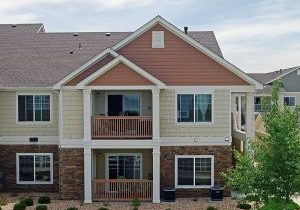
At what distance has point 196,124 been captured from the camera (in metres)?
24.5

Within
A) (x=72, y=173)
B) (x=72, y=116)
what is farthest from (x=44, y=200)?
(x=72, y=116)

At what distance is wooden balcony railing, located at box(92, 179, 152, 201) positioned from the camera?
23938 mm

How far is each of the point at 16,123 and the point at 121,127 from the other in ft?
19.2

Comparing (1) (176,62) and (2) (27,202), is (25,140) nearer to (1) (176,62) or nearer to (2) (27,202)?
(2) (27,202)

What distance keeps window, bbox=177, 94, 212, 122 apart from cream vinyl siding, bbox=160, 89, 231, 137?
0.23 m

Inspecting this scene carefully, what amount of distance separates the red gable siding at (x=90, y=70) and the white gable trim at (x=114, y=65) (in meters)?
0.49

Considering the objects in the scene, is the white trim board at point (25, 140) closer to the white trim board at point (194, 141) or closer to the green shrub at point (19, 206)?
the green shrub at point (19, 206)

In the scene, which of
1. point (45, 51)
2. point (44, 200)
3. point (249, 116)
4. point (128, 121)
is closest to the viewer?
point (44, 200)

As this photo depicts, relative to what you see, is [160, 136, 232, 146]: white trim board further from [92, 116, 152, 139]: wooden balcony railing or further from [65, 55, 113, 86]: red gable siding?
[65, 55, 113, 86]: red gable siding

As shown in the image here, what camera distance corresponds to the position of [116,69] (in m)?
23.8

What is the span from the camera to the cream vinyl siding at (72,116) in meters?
24.1

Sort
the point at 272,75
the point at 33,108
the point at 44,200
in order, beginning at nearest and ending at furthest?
the point at 44,200 < the point at 33,108 < the point at 272,75

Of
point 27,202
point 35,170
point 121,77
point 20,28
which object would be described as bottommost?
point 27,202

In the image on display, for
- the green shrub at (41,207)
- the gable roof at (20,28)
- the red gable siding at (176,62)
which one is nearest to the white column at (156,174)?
the red gable siding at (176,62)
